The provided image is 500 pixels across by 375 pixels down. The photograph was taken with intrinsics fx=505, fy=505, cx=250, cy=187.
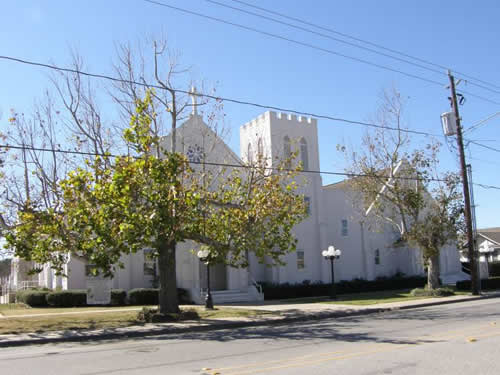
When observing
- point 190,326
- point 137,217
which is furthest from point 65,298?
point 137,217

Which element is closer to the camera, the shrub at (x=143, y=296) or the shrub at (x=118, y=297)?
the shrub at (x=143, y=296)

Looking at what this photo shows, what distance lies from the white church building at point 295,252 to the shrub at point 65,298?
6.06ft

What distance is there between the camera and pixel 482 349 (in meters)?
9.49

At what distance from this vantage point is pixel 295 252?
31.8 metres

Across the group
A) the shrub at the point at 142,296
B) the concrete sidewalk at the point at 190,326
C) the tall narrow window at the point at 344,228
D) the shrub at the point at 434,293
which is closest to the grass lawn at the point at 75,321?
the concrete sidewalk at the point at 190,326

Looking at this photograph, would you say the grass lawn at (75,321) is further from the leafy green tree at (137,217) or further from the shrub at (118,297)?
the shrub at (118,297)

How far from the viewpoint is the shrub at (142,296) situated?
25.9 meters

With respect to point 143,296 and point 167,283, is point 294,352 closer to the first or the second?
point 167,283

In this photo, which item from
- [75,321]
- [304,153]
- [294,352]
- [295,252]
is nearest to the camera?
[294,352]

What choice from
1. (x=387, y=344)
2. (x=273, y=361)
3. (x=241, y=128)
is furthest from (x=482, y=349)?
(x=241, y=128)

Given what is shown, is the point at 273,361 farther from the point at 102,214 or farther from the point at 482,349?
the point at 102,214

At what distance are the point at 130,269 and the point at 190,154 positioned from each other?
23.8ft

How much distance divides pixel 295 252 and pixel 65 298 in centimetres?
1381

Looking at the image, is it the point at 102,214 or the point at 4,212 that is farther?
the point at 4,212
